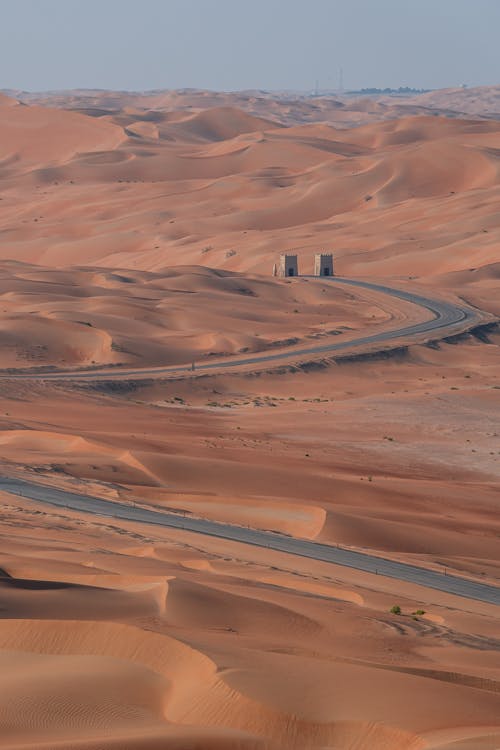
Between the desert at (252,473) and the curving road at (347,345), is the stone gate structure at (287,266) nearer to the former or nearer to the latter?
the desert at (252,473)

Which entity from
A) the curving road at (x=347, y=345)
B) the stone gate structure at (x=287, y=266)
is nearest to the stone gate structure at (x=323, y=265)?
the stone gate structure at (x=287, y=266)

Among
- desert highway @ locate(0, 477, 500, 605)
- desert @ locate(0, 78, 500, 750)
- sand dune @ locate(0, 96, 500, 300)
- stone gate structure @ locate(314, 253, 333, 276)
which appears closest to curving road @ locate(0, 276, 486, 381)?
desert @ locate(0, 78, 500, 750)

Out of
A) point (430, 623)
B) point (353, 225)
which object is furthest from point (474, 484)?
point (353, 225)

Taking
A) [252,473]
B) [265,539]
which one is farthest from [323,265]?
[265,539]

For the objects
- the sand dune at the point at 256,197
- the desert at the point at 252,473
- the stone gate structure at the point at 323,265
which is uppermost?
the desert at the point at 252,473

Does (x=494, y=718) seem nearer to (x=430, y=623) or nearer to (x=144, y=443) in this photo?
(x=430, y=623)

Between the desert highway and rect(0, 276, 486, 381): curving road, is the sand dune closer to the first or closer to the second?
rect(0, 276, 486, 381): curving road

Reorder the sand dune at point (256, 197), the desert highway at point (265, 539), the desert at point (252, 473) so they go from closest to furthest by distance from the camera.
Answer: the desert at point (252, 473)
the desert highway at point (265, 539)
the sand dune at point (256, 197)
